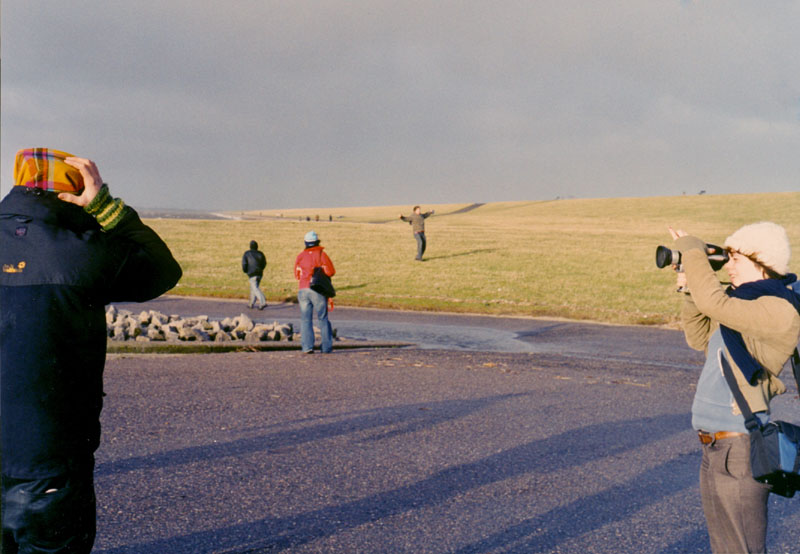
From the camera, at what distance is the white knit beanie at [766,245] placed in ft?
10.3

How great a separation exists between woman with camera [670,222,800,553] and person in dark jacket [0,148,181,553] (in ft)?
7.90

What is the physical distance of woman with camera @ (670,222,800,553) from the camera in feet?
9.95

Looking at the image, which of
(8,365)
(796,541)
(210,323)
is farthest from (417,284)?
(8,365)

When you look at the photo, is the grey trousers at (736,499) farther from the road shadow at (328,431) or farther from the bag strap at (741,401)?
the road shadow at (328,431)

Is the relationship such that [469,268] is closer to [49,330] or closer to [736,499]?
[736,499]

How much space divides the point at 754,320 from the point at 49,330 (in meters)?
2.79

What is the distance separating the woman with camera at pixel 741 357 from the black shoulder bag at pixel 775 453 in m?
0.05

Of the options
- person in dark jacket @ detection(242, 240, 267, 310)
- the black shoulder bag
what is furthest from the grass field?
the black shoulder bag

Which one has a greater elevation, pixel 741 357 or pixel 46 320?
pixel 46 320

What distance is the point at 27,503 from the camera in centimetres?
252

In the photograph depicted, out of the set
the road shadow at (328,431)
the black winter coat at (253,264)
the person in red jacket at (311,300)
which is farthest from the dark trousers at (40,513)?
the black winter coat at (253,264)

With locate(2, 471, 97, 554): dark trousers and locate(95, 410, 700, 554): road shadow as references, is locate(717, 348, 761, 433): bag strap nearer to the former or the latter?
locate(95, 410, 700, 554): road shadow

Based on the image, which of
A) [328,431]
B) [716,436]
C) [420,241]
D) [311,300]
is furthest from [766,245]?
[420,241]

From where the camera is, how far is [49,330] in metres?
2.54
